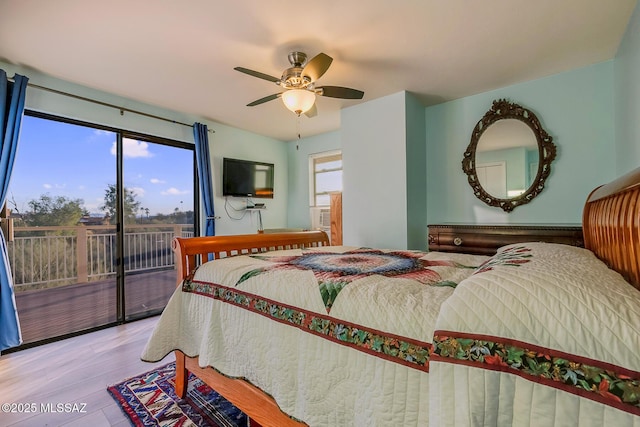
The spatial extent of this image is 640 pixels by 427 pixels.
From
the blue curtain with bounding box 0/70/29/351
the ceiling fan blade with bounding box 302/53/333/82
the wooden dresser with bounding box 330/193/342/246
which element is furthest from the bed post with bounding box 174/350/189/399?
the wooden dresser with bounding box 330/193/342/246

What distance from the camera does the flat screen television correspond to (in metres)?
4.12

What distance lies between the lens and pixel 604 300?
0.56 meters

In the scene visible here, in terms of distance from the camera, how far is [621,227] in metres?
0.95

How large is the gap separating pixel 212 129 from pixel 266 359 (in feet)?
11.8

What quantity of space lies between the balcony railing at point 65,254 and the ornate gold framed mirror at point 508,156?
3968mm

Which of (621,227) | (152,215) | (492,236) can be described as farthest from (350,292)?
(152,215)

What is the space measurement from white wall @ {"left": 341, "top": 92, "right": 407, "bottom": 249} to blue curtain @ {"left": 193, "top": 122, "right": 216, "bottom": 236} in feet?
5.96

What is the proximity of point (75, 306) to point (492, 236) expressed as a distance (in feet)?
14.5

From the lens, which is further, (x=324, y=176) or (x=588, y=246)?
(x=324, y=176)

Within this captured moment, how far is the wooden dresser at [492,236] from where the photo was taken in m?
2.35

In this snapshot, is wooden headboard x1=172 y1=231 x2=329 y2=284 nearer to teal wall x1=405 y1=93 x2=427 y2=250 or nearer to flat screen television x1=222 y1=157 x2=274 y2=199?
teal wall x1=405 y1=93 x2=427 y2=250

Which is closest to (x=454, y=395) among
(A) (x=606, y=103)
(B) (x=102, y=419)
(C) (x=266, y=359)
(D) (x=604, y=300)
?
(D) (x=604, y=300)

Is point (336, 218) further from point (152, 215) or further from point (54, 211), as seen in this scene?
point (54, 211)

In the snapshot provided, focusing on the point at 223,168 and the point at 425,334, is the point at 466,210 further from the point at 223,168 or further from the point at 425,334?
the point at 223,168
